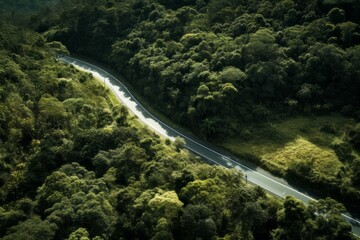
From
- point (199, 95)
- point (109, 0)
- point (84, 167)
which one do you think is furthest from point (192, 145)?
point (109, 0)

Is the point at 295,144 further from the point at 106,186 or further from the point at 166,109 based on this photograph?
the point at 106,186

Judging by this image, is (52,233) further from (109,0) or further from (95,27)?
(109,0)

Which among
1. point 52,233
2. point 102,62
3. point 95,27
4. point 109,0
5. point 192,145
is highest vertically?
point 109,0

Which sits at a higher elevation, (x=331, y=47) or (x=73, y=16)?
(x=331, y=47)

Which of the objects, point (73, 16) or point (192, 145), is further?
point (73, 16)

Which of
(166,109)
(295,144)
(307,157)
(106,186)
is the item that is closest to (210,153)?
(295,144)

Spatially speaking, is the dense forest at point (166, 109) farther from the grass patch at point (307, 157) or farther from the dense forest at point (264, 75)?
the grass patch at point (307, 157)
